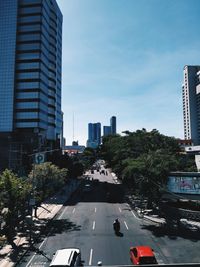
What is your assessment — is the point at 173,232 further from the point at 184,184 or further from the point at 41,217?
the point at 41,217

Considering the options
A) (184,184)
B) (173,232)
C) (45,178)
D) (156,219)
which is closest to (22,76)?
(45,178)

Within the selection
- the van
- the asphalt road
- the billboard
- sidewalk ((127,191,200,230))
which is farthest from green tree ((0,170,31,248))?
the billboard

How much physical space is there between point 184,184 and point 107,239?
14.5 m

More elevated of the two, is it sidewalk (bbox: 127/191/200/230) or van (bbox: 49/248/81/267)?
→ van (bbox: 49/248/81/267)

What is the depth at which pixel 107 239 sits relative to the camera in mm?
27094

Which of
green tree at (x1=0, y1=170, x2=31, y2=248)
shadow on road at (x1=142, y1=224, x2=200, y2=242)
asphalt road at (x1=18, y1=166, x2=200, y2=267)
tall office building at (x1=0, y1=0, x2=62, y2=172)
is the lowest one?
asphalt road at (x1=18, y1=166, x2=200, y2=267)

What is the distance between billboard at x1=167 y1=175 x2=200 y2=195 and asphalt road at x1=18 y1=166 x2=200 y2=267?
6.24m

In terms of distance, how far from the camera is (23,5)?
99.9 metres

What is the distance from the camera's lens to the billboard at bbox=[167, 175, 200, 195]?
3609 cm

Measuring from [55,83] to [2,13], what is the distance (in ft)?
103

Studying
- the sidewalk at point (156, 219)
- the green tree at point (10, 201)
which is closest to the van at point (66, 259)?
the green tree at point (10, 201)

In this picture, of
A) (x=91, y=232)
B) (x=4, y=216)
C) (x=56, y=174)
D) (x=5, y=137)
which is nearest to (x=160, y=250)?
(x=91, y=232)

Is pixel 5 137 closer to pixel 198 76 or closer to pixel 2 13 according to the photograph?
pixel 2 13

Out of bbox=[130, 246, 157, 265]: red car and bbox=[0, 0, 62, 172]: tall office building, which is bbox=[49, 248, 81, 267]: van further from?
bbox=[0, 0, 62, 172]: tall office building
